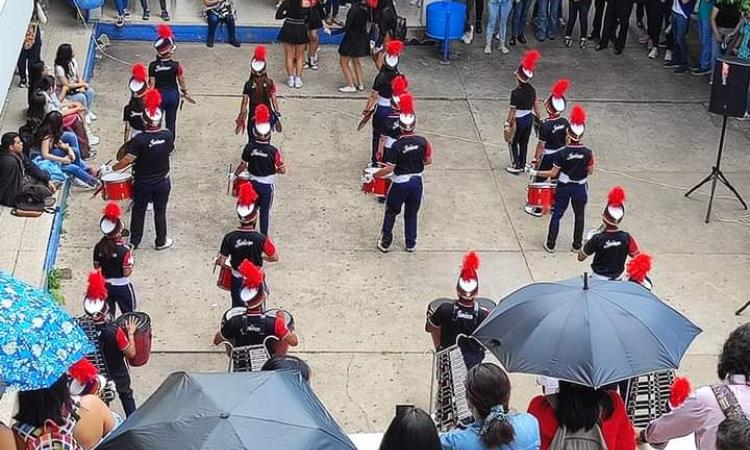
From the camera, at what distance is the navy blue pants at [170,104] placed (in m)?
13.2

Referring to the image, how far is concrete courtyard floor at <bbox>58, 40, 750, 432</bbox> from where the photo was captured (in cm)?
1010

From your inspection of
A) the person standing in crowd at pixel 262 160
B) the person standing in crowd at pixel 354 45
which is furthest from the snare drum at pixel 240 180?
the person standing in crowd at pixel 354 45

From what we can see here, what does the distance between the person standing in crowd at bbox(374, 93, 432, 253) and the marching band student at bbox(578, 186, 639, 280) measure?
208 cm

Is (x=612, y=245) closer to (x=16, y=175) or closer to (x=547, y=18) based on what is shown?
(x=16, y=175)

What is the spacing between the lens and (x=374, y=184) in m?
12.2

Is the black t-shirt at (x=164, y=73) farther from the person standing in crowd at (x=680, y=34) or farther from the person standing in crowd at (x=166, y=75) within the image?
the person standing in crowd at (x=680, y=34)

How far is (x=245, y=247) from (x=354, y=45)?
6112 millimetres

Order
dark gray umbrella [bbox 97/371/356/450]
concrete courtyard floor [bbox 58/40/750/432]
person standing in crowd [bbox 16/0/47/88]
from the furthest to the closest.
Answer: person standing in crowd [bbox 16/0/47/88]
concrete courtyard floor [bbox 58/40/750/432]
dark gray umbrella [bbox 97/371/356/450]

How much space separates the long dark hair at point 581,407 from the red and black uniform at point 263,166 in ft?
18.7

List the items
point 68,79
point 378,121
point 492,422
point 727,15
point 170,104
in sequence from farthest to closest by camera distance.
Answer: point 727,15 < point 68,79 < point 170,104 < point 378,121 < point 492,422

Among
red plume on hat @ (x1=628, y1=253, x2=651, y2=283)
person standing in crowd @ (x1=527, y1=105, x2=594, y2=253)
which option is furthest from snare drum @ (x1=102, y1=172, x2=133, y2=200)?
red plume on hat @ (x1=628, y1=253, x2=651, y2=283)

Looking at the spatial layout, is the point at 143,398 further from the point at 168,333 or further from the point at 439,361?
the point at 439,361

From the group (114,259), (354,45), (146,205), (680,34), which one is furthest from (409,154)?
(680,34)

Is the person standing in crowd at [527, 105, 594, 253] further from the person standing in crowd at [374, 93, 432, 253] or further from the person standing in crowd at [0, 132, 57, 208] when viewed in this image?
the person standing in crowd at [0, 132, 57, 208]
